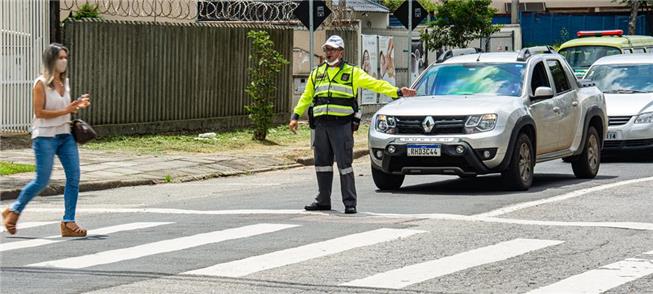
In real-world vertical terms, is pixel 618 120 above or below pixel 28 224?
above

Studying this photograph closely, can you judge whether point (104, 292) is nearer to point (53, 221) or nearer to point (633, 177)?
point (53, 221)

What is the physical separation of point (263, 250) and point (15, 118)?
11869 millimetres

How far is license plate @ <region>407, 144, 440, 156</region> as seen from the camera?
1603cm

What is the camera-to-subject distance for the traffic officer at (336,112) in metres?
14.2

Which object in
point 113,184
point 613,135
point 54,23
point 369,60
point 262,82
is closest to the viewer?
point 113,184

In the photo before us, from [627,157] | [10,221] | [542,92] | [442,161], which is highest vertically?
[542,92]

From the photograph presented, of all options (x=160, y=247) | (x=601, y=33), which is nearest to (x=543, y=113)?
(x=160, y=247)

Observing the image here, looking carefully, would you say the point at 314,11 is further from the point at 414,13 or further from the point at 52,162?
the point at 52,162

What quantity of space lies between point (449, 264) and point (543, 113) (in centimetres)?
730

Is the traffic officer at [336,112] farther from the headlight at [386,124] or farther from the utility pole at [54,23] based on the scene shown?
the utility pole at [54,23]

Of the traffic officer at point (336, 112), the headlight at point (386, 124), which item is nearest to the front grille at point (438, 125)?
the headlight at point (386, 124)

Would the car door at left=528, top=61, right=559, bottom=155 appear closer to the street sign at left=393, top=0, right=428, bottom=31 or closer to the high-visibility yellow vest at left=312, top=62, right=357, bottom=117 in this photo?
the high-visibility yellow vest at left=312, top=62, right=357, bottom=117

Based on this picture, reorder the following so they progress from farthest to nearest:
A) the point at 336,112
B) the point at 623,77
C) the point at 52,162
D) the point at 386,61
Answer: the point at 386,61 → the point at 623,77 → the point at 336,112 → the point at 52,162

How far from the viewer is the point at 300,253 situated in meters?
11.0
